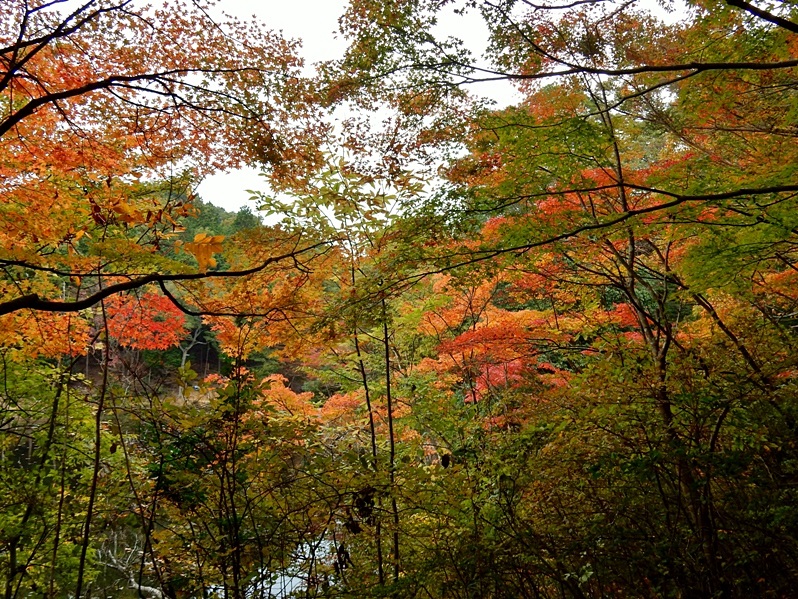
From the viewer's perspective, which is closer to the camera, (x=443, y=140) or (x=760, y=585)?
(x=760, y=585)

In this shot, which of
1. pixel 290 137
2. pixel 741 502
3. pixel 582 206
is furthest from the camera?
pixel 582 206

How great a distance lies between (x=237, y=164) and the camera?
4758 millimetres

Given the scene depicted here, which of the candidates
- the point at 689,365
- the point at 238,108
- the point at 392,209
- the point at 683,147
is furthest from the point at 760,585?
the point at 683,147

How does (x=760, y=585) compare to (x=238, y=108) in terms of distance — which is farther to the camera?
(x=238, y=108)

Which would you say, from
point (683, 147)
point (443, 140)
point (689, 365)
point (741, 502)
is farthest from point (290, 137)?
point (683, 147)

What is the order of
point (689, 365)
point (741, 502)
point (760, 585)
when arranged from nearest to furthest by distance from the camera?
point (760, 585) → point (741, 502) → point (689, 365)

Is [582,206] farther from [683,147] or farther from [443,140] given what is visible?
[683,147]

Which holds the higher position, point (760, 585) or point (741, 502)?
point (741, 502)

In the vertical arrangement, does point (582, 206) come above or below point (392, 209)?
above

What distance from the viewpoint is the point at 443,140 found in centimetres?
508

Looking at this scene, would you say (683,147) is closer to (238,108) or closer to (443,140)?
(443,140)

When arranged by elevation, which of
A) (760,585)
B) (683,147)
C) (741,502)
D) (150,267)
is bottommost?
(760,585)

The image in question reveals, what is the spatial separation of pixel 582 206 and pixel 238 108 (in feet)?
15.4

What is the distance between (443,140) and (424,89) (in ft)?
2.07
